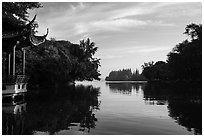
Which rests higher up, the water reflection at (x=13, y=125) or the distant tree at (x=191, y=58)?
the distant tree at (x=191, y=58)

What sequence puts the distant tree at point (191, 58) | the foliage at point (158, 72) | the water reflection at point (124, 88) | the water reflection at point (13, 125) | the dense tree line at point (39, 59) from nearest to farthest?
the water reflection at point (13, 125) → the dense tree line at point (39, 59) → the water reflection at point (124, 88) → the distant tree at point (191, 58) → the foliage at point (158, 72)

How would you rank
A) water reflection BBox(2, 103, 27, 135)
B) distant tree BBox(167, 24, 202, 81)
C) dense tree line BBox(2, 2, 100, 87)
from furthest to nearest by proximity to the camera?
distant tree BBox(167, 24, 202, 81), dense tree line BBox(2, 2, 100, 87), water reflection BBox(2, 103, 27, 135)

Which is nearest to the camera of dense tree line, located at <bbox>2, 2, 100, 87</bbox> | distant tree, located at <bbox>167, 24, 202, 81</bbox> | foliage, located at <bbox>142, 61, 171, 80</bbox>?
dense tree line, located at <bbox>2, 2, 100, 87</bbox>

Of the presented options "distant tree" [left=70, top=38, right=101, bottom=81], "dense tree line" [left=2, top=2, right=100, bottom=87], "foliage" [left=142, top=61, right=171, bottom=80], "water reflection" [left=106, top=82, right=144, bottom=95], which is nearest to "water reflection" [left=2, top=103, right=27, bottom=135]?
"dense tree line" [left=2, top=2, right=100, bottom=87]

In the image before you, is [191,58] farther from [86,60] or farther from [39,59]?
[39,59]

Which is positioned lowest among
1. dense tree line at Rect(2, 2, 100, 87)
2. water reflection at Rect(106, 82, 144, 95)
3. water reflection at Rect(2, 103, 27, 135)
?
water reflection at Rect(2, 103, 27, 135)

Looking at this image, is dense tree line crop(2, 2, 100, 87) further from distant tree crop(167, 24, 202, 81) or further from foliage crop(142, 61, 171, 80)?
foliage crop(142, 61, 171, 80)

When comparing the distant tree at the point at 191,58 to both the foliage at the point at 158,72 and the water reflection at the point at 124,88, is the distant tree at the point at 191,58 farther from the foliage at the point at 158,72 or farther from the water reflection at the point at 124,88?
the foliage at the point at 158,72

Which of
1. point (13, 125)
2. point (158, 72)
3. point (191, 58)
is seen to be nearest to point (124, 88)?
point (191, 58)

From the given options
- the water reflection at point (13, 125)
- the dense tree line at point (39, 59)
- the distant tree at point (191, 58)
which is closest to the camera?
the water reflection at point (13, 125)

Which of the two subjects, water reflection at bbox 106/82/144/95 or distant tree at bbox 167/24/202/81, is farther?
distant tree at bbox 167/24/202/81

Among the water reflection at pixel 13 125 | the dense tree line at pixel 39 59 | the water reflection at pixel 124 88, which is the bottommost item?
the water reflection at pixel 13 125

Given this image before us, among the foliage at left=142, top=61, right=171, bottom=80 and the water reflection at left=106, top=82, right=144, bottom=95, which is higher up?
the foliage at left=142, top=61, right=171, bottom=80

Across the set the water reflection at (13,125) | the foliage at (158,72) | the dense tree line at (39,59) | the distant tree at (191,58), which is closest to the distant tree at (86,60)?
the dense tree line at (39,59)
